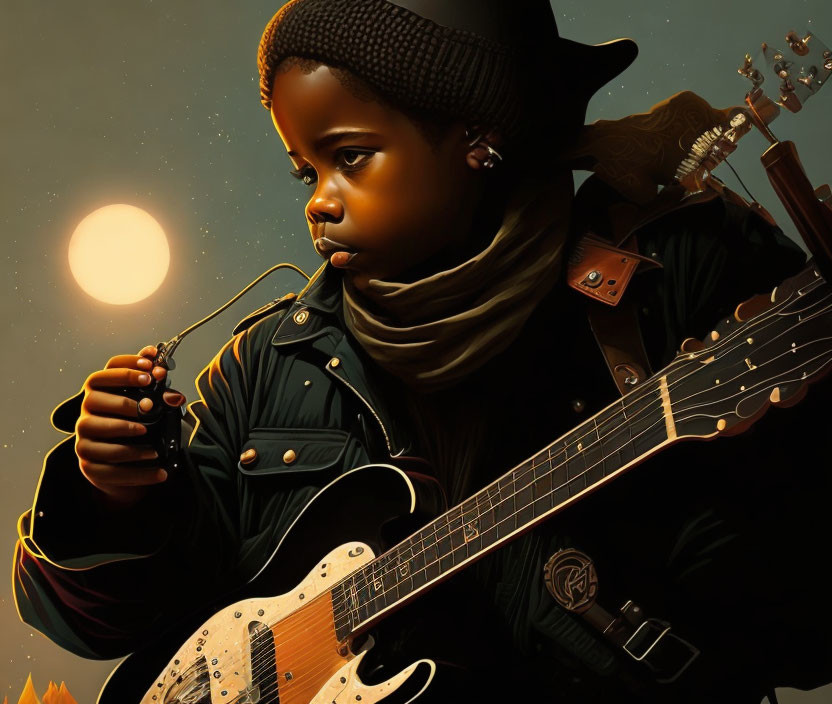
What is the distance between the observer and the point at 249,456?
3.79 feet

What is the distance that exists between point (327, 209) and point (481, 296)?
207 mm

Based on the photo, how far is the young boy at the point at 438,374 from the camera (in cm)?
95

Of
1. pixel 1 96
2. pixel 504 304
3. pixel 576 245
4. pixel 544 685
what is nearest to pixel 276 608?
pixel 544 685

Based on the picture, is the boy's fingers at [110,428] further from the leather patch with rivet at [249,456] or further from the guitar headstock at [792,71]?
the guitar headstock at [792,71]

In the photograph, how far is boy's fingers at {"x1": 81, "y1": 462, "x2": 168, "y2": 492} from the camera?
105 centimetres

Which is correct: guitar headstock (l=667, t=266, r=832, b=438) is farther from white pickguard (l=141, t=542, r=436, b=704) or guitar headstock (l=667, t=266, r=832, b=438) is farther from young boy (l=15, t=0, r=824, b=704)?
white pickguard (l=141, t=542, r=436, b=704)

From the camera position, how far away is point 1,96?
5.32 ft

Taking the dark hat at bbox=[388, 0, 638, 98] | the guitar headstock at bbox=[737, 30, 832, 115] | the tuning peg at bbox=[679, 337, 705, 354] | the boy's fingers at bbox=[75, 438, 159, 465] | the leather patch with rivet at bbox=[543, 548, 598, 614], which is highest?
the dark hat at bbox=[388, 0, 638, 98]

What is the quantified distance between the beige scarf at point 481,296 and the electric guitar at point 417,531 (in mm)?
136

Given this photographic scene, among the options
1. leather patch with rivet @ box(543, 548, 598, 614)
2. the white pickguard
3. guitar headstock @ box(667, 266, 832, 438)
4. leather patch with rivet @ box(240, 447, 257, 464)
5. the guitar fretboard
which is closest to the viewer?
guitar headstock @ box(667, 266, 832, 438)

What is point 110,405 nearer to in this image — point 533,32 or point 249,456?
point 249,456

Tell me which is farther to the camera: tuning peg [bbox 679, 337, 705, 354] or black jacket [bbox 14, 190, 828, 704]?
black jacket [bbox 14, 190, 828, 704]

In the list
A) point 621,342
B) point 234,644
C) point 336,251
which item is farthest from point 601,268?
point 234,644

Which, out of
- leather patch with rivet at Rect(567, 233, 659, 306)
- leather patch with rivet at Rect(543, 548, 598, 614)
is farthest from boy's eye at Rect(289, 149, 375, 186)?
leather patch with rivet at Rect(543, 548, 598, 614)
